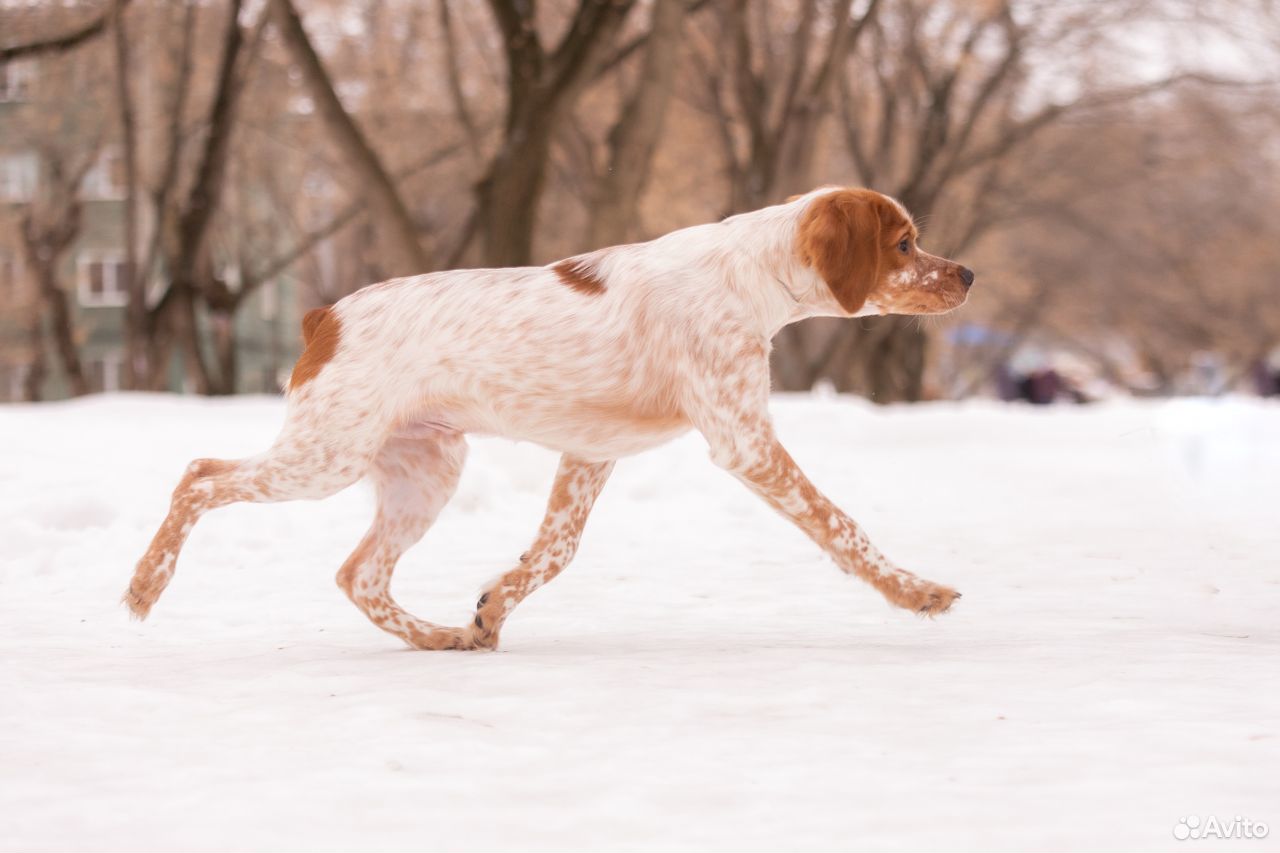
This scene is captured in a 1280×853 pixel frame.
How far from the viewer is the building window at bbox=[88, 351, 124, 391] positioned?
1823 inches

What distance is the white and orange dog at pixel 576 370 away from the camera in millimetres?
4820

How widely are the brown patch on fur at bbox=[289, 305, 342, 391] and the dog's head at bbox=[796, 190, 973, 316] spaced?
1460 mm

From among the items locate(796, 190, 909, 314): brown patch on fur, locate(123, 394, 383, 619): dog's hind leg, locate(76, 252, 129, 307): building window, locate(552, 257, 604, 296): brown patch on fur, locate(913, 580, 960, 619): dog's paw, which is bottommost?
locate(76, 252, 129, 307): building window

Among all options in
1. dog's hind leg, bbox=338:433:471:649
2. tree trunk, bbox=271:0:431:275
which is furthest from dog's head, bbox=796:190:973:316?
tree trunk, bbox=271:0:431:275

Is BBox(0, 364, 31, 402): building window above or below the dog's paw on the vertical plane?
below

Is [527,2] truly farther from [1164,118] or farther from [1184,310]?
[1184,310]

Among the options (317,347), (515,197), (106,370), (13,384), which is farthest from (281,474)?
(106,370)

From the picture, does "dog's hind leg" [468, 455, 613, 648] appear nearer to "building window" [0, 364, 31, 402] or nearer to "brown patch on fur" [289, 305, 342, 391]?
"brown patch on fur" [289, 305, 342, 391]

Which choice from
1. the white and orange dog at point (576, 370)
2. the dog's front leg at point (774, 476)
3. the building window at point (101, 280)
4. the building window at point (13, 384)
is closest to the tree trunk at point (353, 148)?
the white and orange dog at point (576, 370)

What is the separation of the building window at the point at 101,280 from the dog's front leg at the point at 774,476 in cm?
4331

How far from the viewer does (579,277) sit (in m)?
5.00

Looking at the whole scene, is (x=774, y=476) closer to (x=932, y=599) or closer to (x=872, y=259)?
(x=932, y=599)

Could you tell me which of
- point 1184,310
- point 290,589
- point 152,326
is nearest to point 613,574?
point 290,589

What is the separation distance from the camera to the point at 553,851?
281 centimetres
